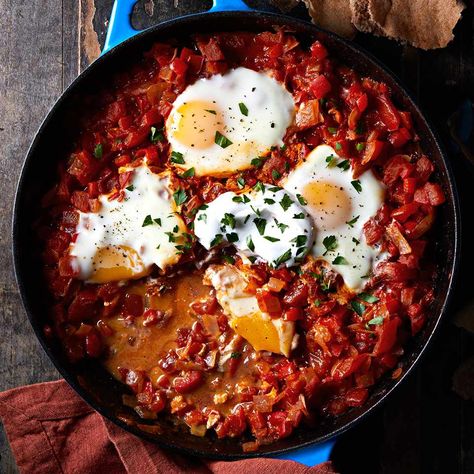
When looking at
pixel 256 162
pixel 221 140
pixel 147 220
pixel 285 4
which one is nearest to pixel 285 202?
pixel 256 162

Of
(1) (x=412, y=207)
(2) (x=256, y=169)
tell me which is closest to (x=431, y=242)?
(1) (x=412, y=207)

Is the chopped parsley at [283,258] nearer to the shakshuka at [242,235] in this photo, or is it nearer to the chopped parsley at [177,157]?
the shakshuka at [242,235]

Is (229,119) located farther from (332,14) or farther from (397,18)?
(397,18)

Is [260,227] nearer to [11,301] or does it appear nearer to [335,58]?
[335,58]

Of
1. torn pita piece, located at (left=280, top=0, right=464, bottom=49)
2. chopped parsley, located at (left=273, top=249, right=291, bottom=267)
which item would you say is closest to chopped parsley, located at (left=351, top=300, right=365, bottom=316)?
chopped parsley, located at (left=273, top=249, right=291, bottom=267)

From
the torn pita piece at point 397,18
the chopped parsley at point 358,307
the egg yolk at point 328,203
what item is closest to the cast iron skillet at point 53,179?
the torn pita piece at point 397,18

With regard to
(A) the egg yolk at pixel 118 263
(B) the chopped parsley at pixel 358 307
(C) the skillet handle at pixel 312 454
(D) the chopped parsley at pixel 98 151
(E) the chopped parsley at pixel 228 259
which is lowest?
(C) the skillet handle at pixel 312 454
